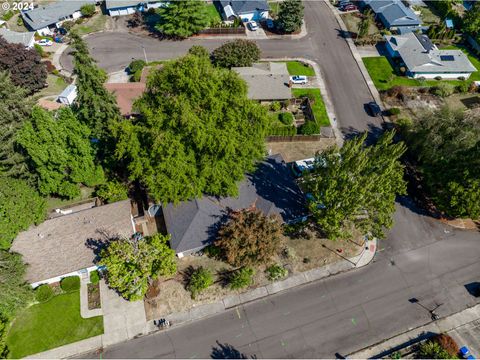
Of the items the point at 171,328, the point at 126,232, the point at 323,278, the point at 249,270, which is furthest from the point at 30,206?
the point at 323,278

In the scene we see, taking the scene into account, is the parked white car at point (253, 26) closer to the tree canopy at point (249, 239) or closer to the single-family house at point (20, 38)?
the single-family house at point (20, 38)

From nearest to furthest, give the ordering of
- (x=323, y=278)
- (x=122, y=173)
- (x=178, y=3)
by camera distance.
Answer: (x=323, y=278) → (x=122, y=173) → (x=178, y=3)

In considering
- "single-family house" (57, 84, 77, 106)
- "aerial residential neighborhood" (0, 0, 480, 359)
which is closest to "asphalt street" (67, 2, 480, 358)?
"aerial residential neighborhood" (0, 0, 480, 359)

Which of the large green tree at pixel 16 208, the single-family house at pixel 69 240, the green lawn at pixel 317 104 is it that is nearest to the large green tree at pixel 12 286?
the single-family house at pixel 69 240

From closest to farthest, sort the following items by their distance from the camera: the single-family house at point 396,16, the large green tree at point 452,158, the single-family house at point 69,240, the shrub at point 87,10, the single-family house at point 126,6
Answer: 1. the single-family house at point 69,240
2. the large green tree at point 452,158
3. the single-family house at point 396,16
4. the shrub at point 87,10
5. the single-family house at point 126,6

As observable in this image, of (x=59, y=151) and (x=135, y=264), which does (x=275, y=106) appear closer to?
(x=59, y=151)

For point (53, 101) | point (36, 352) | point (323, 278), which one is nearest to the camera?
point (36, 352)

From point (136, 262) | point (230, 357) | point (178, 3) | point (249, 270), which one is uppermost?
point (178, 3)

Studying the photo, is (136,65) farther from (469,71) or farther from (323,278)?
(469,71)
